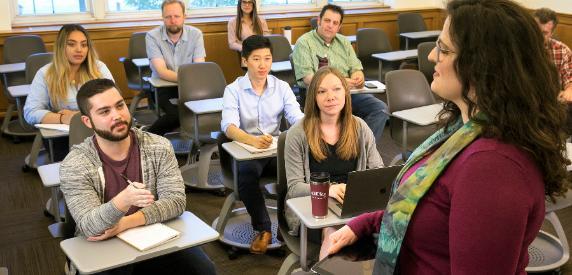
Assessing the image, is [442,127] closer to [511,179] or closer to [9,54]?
[511,179]

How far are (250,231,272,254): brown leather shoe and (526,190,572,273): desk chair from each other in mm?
1388

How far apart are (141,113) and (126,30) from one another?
105 cm

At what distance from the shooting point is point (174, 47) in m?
5.20

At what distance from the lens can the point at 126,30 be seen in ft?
21.6

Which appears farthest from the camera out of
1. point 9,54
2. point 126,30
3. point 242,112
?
point 126,30

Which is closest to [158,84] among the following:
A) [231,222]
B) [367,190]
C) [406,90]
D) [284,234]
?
[231,222]

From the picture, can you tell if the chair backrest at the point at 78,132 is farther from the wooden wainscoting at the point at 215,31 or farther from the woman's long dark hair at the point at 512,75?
the wooden wainscoting at the point at 215,31

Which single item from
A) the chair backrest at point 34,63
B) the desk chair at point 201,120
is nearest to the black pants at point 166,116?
the desk chair at point 201,120

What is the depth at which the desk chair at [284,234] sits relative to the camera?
2588 millimetres

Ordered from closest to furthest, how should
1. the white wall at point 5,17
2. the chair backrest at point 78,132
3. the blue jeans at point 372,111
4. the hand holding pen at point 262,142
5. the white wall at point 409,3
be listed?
the chair backrest at point 78,132 → the hand holding pen at point 262,142 → the blue jeans at point 372,111 → the white wall at point 5,17 → the white wall at point 409,3

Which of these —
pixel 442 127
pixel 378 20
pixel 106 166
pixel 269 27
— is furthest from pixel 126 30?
pixel 442 127

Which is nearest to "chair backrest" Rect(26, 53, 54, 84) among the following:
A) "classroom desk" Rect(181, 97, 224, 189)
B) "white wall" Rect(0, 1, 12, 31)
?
"classroom desk" Rect(181, 97, 224, 189)

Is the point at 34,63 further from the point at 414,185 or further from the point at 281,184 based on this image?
the point at 414,185

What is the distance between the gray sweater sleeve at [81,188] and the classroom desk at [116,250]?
0.07m
